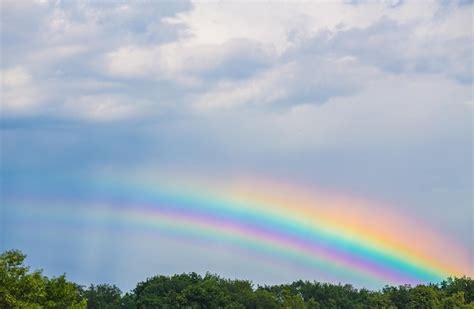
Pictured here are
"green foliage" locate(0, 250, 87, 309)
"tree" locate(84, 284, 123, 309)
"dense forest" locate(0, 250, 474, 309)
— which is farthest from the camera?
"tree" locate(84, 284, 123, 309)

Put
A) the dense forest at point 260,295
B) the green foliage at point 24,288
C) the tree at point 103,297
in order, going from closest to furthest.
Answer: the green foliage at point 24,288
the dense forest at point 260,295
the tree at point 103,297

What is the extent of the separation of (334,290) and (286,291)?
1579 cm

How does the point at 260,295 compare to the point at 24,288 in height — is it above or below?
above

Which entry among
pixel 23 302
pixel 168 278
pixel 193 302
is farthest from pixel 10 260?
pixel 168 278

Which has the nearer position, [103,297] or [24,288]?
[24,288]

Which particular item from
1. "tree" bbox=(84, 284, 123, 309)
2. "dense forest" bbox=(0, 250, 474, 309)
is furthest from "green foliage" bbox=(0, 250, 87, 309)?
"tree" bbox=(84, 284, 123, 309)

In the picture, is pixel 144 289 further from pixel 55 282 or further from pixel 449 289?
pixel 55 282

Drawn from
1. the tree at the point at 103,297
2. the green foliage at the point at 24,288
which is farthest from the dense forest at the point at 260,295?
the green foliage at the point at 24,288

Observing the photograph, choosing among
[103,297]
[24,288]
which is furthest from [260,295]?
[24,288]

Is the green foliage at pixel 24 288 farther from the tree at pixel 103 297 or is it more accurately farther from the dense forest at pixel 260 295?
the tree at pixel 103 297

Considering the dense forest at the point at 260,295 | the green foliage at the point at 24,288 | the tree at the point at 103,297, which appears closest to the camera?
the green foliage at the point at 24,288

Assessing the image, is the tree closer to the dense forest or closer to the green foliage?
the dense forest

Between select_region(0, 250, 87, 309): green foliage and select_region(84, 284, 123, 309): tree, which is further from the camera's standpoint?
select_region(84, 284, 123, 309): tree

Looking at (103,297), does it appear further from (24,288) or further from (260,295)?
(24,288)
